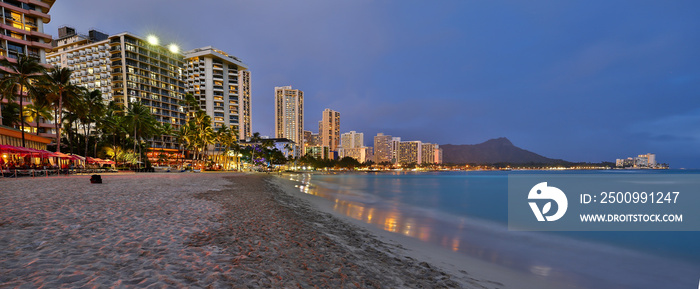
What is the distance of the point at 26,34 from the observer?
63.3 metres

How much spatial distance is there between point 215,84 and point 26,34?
221 ft

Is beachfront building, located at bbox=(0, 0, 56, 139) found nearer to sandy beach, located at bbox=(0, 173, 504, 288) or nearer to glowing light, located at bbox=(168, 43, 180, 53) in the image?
glowing light, located at bbox=(168, 43, 180, 53)

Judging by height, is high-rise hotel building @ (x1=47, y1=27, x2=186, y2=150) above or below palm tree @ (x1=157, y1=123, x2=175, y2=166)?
above

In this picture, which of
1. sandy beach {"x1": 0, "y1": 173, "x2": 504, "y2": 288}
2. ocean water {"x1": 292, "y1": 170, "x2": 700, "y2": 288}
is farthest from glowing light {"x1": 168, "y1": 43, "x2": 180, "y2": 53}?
ocean water {"x1": 292, "y1": 170, "x2": 700, "y2": 288}

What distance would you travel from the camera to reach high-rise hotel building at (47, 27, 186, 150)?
344 ft

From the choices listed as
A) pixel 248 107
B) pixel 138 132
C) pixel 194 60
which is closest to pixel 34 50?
pixel 138 132

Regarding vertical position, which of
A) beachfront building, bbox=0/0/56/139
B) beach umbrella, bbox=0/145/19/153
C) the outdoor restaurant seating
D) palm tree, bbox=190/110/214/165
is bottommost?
the outdoor restaurant seating

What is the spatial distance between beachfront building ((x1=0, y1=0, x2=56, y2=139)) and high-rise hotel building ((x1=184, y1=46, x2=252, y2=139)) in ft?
196

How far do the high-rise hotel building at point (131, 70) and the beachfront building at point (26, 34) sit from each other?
3497 centimetres

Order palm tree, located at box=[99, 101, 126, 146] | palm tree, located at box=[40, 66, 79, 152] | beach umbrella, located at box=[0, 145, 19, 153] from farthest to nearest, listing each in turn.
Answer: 1. palm tree, located at box=[99, 101, 126, 146]
2. palm tree, located at box=[40, 66, 79, 152]
3. beach umbrella, located at box=[0, 145, 19, 153]

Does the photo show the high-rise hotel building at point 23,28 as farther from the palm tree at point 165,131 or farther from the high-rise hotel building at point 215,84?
the high-rise hotel building at point 215,84

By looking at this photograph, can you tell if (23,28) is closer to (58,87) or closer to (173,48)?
(58,87)

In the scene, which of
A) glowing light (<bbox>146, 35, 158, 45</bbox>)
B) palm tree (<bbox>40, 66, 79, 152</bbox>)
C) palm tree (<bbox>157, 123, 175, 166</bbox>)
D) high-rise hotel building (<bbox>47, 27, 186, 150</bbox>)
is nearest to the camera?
palm tree (<bbox>40, 66, 79, 152</bbox>)

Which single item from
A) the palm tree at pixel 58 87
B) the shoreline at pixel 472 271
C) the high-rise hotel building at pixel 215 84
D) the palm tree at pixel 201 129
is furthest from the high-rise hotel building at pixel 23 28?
the shoreline at pixel 472 271
